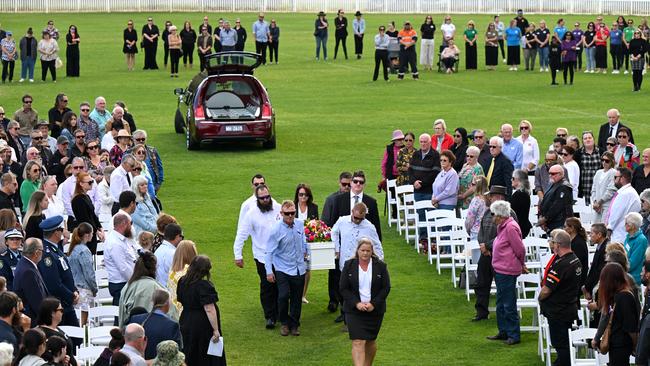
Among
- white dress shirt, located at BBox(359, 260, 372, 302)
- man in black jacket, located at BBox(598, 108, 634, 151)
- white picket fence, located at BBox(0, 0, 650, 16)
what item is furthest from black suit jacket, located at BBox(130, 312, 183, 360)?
white picket fence, located at BBox(0, 0, 650, 16)

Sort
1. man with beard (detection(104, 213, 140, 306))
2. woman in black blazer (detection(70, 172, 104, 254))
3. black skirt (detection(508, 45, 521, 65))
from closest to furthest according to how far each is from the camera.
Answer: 1. man with beard (detection(104, 213, 140, 306))
2. woman in black blazer (detection(70, 172, 104, 254))
3. black skirt (detection(508, 45, 521, 65))

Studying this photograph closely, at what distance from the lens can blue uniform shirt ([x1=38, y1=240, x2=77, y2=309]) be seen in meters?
14.1

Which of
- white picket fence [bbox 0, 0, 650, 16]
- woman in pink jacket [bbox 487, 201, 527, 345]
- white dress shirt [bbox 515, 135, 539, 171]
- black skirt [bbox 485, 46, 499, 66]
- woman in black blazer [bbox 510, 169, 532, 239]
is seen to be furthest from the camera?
white picket fence [bbox 0, 0, 650, 16]

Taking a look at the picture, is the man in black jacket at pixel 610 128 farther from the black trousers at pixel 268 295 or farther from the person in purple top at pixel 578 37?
the person in purple top at pixel 578 37

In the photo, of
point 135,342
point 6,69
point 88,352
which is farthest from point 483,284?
point 6,69

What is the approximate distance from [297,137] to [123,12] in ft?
123

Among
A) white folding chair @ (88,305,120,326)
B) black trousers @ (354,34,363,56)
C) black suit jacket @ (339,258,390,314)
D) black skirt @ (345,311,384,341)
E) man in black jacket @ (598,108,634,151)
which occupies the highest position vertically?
black trousers @ (354,34,363,56)

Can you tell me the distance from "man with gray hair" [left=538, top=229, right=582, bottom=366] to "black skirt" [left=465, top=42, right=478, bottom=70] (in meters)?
33.6

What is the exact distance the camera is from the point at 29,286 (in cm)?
1361

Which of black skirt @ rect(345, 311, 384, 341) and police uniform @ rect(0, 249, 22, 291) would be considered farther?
black skirt @ rect(345, 311, 384, 341)

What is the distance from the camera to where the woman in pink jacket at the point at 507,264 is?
16.1m

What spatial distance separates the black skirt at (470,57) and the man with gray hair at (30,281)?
3573 centimetres

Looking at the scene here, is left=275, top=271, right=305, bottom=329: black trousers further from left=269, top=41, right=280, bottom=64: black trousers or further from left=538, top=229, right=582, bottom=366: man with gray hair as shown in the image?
left=269, top=41, right=280, bottom=64: black trousers

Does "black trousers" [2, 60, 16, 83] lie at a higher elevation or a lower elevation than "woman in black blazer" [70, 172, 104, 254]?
higher
